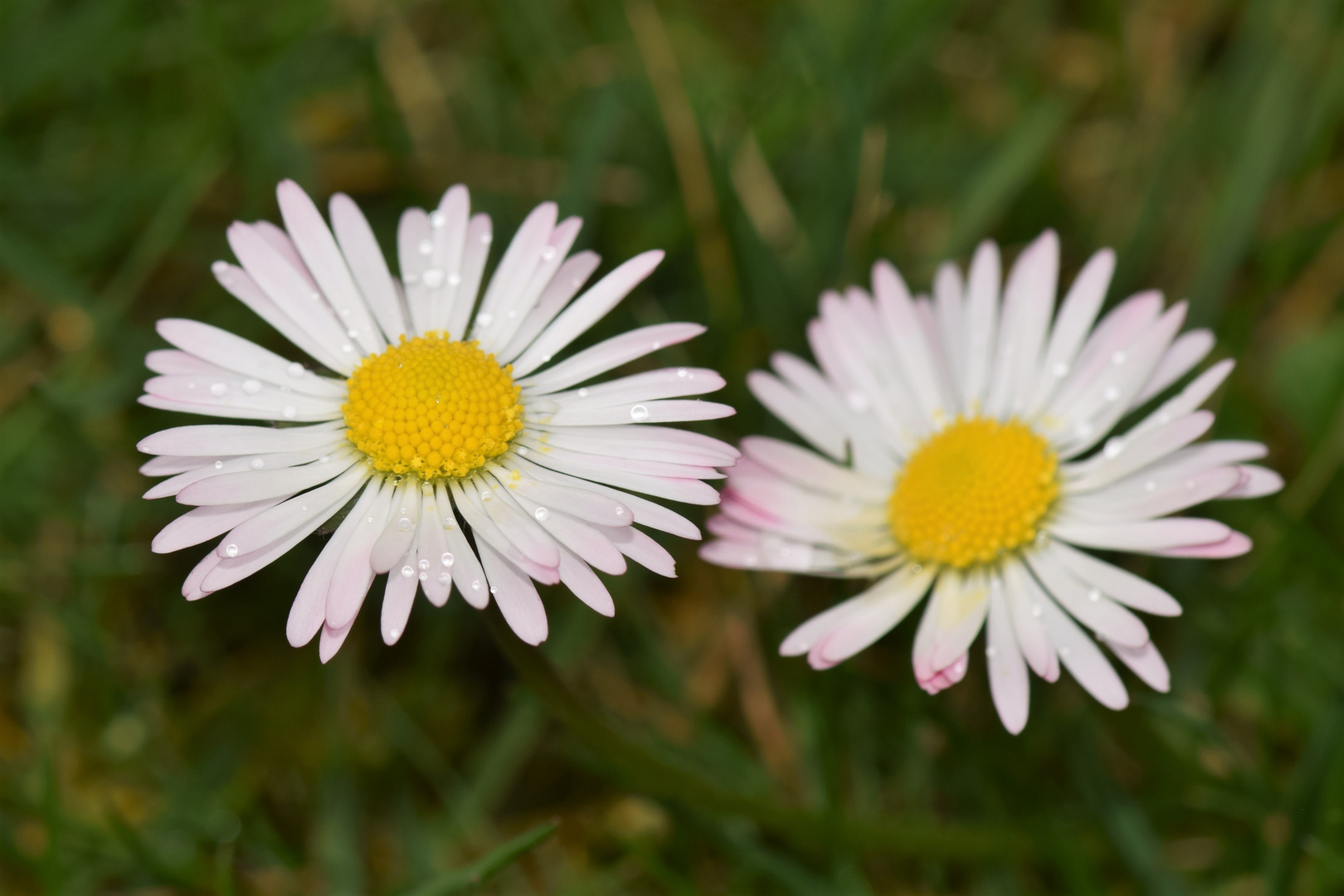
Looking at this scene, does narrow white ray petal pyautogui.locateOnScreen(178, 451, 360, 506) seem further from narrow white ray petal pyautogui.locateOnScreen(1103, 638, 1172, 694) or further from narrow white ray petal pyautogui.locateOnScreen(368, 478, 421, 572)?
narrow white ray petal pyautogui.locateOnScreen(1103, 638, 1172, 694)

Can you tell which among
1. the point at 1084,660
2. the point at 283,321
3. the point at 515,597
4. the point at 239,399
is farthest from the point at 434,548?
the point at 1084,660

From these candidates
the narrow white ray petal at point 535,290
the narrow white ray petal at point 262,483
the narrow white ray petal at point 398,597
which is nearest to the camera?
the narrow white ray petal at point 398,597

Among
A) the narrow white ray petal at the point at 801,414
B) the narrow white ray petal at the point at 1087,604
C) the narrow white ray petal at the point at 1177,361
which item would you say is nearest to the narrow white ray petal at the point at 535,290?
the narrow white ray petal at the point at 801,414

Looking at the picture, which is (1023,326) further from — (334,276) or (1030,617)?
(334,276)

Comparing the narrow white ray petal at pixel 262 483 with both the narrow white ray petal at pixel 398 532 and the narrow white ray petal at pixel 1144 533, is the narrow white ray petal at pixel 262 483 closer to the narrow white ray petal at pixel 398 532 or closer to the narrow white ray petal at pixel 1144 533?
the narrow white ray petal at pixel 398 532

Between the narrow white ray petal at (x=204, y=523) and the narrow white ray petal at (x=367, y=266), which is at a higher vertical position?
the narrow white ray petal at (x=367, y=266)

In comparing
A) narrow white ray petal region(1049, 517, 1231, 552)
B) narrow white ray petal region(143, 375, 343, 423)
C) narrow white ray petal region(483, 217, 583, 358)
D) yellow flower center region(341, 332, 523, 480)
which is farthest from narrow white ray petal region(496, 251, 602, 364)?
narrow white ray petal region(1049, 517, 1231, 552)
